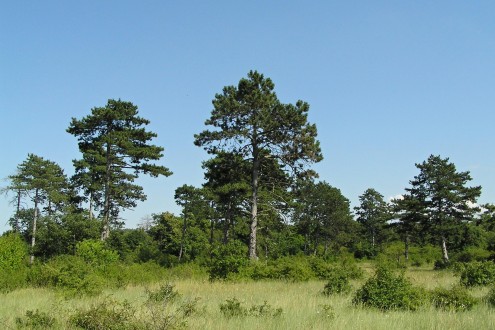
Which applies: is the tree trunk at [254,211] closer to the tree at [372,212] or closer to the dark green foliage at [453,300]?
the dark green foliage at [453,300]

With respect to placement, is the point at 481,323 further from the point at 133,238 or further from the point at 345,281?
the point at 133,238

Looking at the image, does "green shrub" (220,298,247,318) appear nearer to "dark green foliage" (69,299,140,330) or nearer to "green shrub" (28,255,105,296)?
"dark green foliage" (69,299,140,330)

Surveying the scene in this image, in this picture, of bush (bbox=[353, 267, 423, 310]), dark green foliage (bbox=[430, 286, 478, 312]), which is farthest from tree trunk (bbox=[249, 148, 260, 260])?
dark green foliage (bbox=[430, 286, 478, 312])

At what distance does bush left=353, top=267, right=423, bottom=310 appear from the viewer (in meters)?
9.47

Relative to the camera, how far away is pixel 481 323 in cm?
704

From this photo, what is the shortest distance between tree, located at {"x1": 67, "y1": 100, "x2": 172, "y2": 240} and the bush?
24791mm

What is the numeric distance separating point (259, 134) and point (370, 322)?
1879 centimetres

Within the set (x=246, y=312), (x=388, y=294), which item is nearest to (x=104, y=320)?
(x=246, y=312)

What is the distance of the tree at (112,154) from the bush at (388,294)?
81.3 ft

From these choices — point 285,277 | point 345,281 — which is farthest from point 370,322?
point 285,277

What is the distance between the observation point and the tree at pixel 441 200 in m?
40.3

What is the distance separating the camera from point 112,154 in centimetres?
3250

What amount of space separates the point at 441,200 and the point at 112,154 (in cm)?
3011

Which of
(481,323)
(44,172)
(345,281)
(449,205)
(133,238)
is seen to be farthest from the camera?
(133,238)
